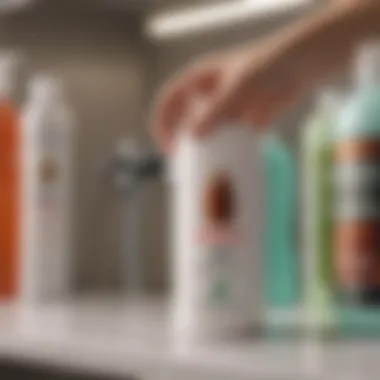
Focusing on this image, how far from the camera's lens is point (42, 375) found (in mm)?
1115

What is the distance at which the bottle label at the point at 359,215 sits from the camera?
0.79 metres

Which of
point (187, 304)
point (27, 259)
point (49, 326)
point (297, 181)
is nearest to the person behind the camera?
point (187, 304)

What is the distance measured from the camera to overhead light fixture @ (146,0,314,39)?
123cm

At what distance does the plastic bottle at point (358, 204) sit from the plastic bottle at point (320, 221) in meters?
0.03

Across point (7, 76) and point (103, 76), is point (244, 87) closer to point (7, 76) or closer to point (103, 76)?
point (7, 76)

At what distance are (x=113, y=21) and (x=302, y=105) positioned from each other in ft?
1.59

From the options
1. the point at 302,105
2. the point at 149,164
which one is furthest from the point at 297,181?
the point at 149,164

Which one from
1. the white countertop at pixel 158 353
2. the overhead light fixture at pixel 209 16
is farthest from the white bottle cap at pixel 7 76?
the white countertop at pixel 158 353

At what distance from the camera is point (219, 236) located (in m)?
0.77

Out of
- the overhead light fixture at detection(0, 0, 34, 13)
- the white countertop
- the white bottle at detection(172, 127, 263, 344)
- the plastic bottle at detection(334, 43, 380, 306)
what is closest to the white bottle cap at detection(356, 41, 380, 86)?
the plastic bottle at detection(334, 43, 380, 306)

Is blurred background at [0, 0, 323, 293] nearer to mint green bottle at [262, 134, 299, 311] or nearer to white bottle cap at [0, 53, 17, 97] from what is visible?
white bottle cap at [0, 53, 17, 97]

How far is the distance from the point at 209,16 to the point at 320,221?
20.6 inches

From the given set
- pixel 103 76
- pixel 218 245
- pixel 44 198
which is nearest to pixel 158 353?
pixel 218 245

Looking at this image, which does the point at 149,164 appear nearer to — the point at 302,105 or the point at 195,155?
the point at 302,105
